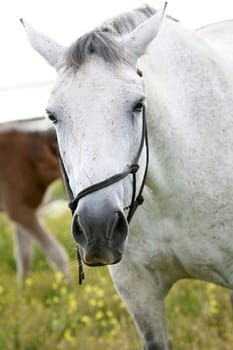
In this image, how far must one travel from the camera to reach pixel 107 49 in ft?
9.84

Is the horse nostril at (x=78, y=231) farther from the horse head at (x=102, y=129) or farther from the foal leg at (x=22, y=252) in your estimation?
the foal leg at (x=22, y=252)

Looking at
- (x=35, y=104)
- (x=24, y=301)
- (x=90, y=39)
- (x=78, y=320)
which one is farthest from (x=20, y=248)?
(x=90, y=39)

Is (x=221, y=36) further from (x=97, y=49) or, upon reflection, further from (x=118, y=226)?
(x=118, y=226)

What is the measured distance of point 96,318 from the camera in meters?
5.41

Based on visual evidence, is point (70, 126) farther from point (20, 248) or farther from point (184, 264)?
point (20, 248)

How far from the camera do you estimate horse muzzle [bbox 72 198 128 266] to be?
108 inches

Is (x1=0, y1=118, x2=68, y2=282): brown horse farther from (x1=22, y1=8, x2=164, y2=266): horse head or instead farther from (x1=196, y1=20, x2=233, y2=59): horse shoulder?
(x1=22, y1=8, x2=164, y2=266): horse head

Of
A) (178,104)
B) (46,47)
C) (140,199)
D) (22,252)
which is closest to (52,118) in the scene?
(46,47)

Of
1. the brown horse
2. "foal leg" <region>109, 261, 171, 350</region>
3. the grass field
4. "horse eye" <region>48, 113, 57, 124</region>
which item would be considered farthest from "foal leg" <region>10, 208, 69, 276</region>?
"horse eye" <region>48, 113, 57, 124</region>

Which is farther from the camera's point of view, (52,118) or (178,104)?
(178,104)

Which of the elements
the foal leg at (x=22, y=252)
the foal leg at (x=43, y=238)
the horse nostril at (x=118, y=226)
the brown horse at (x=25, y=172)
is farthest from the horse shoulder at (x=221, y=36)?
the brown horse at (x=25, y=172)

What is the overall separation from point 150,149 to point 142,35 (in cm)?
43

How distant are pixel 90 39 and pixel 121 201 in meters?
0.57

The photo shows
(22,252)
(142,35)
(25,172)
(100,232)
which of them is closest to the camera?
(100,232)
